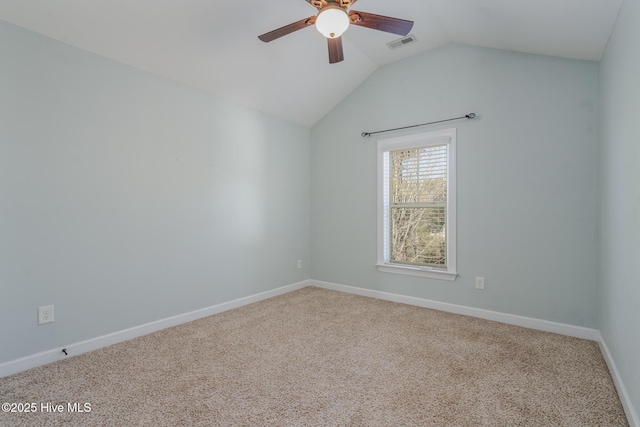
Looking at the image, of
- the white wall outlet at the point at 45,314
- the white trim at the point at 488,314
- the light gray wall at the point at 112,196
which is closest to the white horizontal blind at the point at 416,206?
the white trim at the point at 488,314

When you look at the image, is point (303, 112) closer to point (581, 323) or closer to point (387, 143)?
point (387, 143)

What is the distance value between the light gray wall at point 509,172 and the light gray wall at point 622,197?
0.84 ft

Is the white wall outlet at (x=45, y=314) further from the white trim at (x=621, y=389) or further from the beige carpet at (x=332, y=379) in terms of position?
the white trim at (x=621, y=389)

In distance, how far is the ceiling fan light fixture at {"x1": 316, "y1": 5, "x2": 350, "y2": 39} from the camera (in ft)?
6.61

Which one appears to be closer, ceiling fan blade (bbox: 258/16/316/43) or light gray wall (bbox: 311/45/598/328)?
ceiling fan blade (bbox: 258/16/316/43)

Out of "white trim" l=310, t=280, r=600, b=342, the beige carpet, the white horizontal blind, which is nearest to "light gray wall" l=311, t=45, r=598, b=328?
"white trim" l=310, t=280, r=600, b=342

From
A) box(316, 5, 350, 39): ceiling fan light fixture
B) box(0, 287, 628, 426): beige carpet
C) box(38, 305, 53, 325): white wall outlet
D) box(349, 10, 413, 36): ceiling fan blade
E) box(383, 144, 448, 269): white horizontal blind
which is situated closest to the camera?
box(0, 287, 628, 426): beige carpet

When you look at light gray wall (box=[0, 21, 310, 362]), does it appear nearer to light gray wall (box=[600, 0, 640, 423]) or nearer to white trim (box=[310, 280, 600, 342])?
white trim (box=[310, 280, 600, 342])

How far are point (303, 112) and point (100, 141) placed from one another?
2.43m

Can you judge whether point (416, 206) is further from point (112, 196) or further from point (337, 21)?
point (112, 196)

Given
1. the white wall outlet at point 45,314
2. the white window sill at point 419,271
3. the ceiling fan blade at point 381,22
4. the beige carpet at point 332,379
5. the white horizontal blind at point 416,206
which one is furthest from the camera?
the white horizontal blind at point 416,206

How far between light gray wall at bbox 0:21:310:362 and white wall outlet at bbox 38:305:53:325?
1.4 inches

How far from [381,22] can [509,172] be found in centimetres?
193

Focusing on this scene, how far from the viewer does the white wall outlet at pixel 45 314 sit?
7.60 ft
